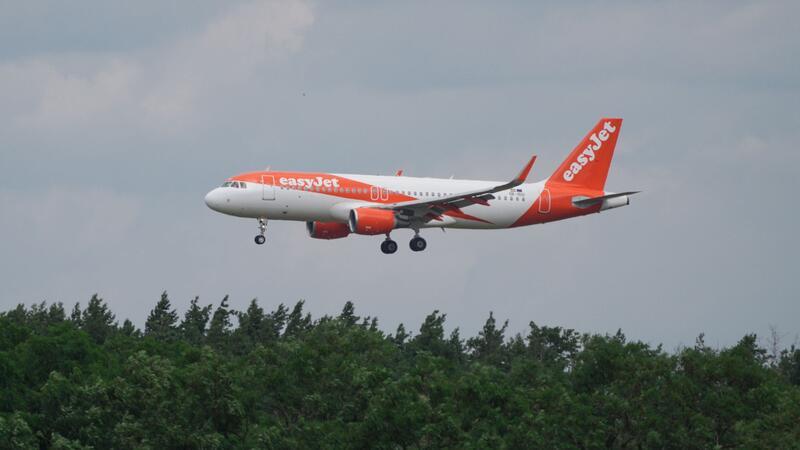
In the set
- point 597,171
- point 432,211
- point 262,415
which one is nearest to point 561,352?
point 597,171

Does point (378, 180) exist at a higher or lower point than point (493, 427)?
higher

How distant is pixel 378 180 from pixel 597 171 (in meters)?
15.6

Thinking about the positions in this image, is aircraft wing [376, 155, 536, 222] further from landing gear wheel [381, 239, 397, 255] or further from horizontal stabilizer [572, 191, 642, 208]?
horizontal stabilizer [572, 191, 642, 208]

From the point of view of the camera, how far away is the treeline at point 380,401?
274ft

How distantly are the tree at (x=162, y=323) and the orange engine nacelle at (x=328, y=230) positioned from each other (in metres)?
55.4

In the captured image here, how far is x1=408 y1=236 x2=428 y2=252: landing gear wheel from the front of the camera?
100m

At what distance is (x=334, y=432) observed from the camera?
274 feet

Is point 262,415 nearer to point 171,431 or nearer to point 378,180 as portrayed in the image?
point 171,431

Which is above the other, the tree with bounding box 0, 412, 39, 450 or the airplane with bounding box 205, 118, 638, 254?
the airplane with bounding box 205, 118, 638, 254

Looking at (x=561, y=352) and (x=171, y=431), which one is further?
(x=561, y=352)

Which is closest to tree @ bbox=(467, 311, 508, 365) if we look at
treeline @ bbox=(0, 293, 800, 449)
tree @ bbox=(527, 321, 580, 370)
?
tree @ bbox=(527, 321, 580, 370)

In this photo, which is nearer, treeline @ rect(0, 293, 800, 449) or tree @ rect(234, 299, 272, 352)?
treeline @ rect(0, 293, 800, 449)

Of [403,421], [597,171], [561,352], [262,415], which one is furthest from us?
[561,352]

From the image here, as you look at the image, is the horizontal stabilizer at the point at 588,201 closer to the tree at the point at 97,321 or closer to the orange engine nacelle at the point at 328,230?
the orange engine nacelle at the point at 328,230
